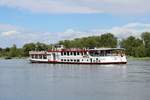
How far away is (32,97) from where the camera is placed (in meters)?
44.0

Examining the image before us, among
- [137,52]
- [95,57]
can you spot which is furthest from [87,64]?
[137,52]

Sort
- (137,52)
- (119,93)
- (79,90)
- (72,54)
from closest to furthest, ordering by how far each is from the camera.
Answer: (119,93) < (79,90) < (72,54) < (137,52)

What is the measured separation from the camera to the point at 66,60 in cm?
12925

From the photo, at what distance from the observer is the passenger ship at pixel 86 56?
120188 millimetres

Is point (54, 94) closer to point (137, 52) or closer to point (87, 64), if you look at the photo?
point (87, 64)

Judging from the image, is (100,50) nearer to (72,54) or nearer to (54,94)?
(72,54)

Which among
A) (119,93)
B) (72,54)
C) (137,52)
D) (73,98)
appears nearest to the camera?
(73,98)

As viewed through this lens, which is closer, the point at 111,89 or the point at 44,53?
the point at 111,89

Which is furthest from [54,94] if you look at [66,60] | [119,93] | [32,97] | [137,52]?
[137,52]

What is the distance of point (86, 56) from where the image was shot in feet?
409

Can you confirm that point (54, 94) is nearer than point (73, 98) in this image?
No

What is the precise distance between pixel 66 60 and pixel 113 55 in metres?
16.0

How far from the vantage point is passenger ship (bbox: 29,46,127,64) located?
120 meters

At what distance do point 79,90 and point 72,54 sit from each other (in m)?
77.8
